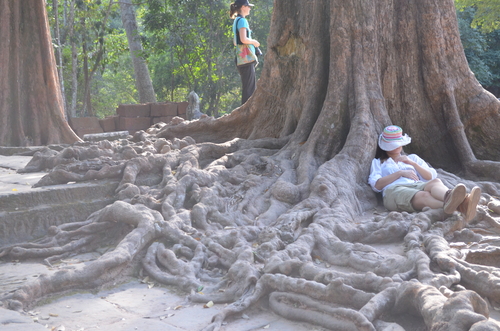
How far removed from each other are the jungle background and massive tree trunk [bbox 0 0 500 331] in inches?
334

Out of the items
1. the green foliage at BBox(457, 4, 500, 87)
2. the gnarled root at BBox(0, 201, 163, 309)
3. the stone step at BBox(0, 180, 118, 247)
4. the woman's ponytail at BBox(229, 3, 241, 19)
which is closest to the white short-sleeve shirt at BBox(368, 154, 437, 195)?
the gnarled root at BBox(0, 201, 163, 309)

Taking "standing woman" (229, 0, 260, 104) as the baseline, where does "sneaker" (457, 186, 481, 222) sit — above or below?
below

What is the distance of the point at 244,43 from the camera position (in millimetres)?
8430

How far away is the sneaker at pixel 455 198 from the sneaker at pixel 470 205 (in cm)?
6

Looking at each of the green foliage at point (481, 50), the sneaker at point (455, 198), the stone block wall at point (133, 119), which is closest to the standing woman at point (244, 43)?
the stone block wall at point (133, 119)

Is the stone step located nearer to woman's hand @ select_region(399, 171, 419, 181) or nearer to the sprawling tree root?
the sprawling tree root

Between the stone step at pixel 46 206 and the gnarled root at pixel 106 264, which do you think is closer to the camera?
the gnarled root at pixel 106 264

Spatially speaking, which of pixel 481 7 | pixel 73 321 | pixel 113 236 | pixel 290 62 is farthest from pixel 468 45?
pixel 73 321

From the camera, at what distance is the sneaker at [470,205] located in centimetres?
421

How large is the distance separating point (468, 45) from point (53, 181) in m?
18.2

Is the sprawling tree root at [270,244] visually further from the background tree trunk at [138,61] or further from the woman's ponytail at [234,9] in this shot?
the background tree trunk at [138,61]

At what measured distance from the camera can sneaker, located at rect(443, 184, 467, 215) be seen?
417 centimetres

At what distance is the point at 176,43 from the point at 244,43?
312 inches

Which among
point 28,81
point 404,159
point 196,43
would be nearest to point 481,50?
point 196,43
